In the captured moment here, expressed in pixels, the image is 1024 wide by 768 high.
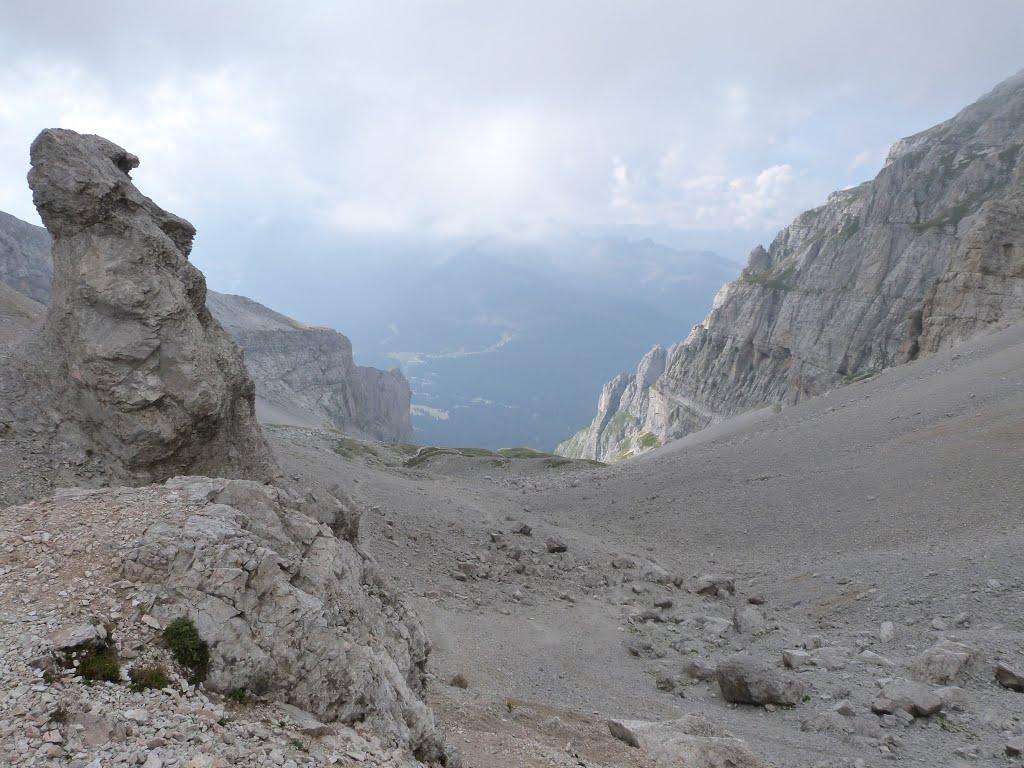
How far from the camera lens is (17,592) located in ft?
22.4

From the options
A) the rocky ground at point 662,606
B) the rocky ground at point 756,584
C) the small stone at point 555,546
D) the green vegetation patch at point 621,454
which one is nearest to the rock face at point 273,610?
the rocky ground at point 662,606

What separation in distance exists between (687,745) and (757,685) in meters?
3.97

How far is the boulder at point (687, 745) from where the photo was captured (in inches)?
404

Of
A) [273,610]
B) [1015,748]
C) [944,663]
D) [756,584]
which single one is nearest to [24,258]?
[756,584]

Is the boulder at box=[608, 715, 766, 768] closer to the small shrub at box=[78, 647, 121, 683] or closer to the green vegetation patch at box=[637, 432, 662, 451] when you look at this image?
the small shrub at box=[78, 647, 121, 683]

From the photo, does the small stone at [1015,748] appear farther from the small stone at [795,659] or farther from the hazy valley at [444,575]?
the small stone at [795,659]

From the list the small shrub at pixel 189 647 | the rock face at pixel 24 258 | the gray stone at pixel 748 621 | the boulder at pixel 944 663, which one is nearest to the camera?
the small shrub at pixel 189 647

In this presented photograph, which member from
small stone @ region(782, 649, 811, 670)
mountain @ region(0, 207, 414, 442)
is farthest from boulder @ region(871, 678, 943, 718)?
mountain @ region(0, 207, 414, 442)

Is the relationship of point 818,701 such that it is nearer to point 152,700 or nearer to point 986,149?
point 152,700

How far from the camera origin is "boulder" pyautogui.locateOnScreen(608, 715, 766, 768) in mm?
10258

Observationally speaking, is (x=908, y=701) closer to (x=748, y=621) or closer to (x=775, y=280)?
(x=748, y=621)

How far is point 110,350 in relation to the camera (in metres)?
15.9

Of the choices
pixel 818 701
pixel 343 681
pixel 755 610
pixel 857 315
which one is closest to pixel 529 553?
pixel 755 610

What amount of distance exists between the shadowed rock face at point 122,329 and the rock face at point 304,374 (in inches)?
2464
